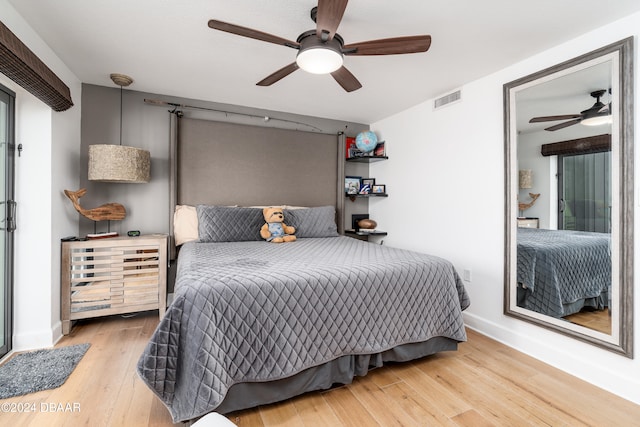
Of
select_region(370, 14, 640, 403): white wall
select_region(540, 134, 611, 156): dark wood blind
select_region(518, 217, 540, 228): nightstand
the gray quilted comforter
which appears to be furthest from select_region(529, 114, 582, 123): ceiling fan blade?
the gray quilted comforter

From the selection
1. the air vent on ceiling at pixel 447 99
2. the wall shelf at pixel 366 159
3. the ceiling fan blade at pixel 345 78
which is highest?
the air vent on ceiling at pixel 447 99

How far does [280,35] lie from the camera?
221 centimetres

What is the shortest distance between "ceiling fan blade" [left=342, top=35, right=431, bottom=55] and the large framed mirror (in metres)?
1.23

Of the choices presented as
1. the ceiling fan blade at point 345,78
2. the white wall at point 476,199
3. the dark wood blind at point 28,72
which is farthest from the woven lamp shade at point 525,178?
the dark wood blind at point 28,72

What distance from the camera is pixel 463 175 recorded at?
3053 millimetres

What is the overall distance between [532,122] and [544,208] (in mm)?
695

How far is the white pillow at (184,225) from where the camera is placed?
128 inches

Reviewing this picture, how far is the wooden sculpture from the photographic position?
8.87 feet

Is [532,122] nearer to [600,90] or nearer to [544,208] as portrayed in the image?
[600,90]

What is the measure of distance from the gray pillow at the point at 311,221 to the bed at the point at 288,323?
0.97 metres

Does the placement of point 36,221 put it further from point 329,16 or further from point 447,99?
point 447,99

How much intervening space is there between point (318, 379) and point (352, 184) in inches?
118

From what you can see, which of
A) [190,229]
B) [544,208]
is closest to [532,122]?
[544,208]

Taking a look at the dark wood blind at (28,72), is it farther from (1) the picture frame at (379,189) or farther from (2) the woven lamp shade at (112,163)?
(1) the picture frame at (379,189)
